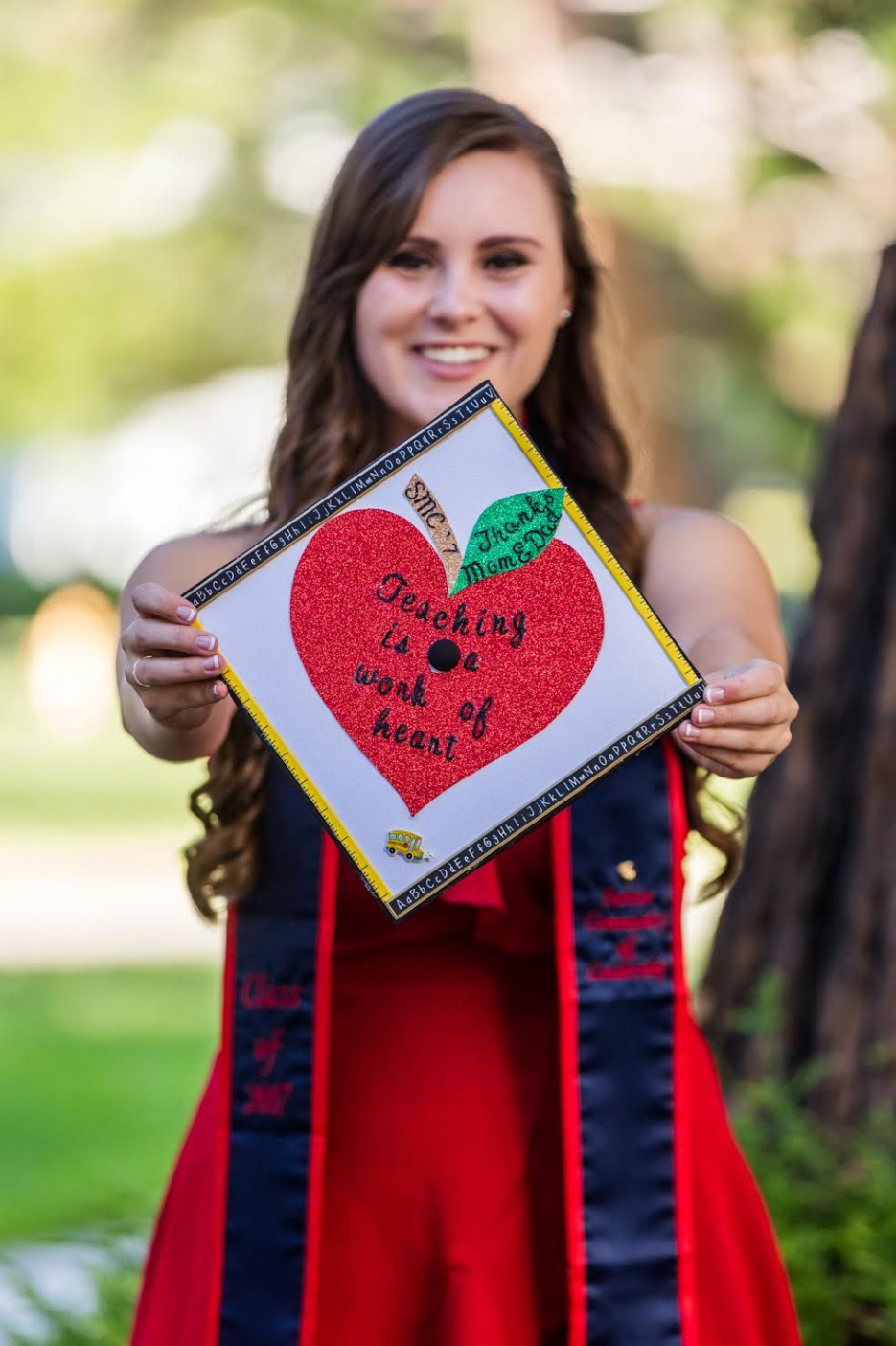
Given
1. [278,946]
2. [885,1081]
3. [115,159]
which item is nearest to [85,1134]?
[885,1081]

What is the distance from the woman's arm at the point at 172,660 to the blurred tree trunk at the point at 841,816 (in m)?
1.27

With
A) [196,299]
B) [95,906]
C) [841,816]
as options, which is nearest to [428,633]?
[841,816]

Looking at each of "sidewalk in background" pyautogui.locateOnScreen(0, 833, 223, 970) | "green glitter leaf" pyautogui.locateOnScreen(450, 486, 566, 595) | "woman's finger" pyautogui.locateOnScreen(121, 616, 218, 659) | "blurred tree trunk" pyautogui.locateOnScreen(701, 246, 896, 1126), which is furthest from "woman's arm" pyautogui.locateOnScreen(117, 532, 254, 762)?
"sidewalk in background" pyautogui.locateOnScreen(0, 833, 223, 970)

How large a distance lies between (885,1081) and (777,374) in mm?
12255

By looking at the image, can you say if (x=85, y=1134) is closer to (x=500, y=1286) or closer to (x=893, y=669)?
(x=893, y=669)

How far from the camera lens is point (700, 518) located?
77.3 inches

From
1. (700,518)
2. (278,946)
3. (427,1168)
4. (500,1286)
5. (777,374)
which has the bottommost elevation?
(500,1286)

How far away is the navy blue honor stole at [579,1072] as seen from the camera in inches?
69.4

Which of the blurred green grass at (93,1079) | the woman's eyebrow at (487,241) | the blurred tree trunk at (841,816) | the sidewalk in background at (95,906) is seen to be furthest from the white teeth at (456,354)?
the sidewalk in background at (95,906)

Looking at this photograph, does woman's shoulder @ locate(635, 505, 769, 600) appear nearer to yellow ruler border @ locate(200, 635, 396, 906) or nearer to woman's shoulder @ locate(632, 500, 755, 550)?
woman's shoulder @ locate(632, 500, 755, 550)

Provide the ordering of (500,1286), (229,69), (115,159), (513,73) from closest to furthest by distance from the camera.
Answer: (500,1286)
(513,73)
(229,69)
(115,159)

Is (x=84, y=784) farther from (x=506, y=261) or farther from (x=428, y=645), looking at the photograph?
(x=428, y=645)

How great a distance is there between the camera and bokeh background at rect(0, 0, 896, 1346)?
20.2 ft

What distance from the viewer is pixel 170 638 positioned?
61.6 inches
